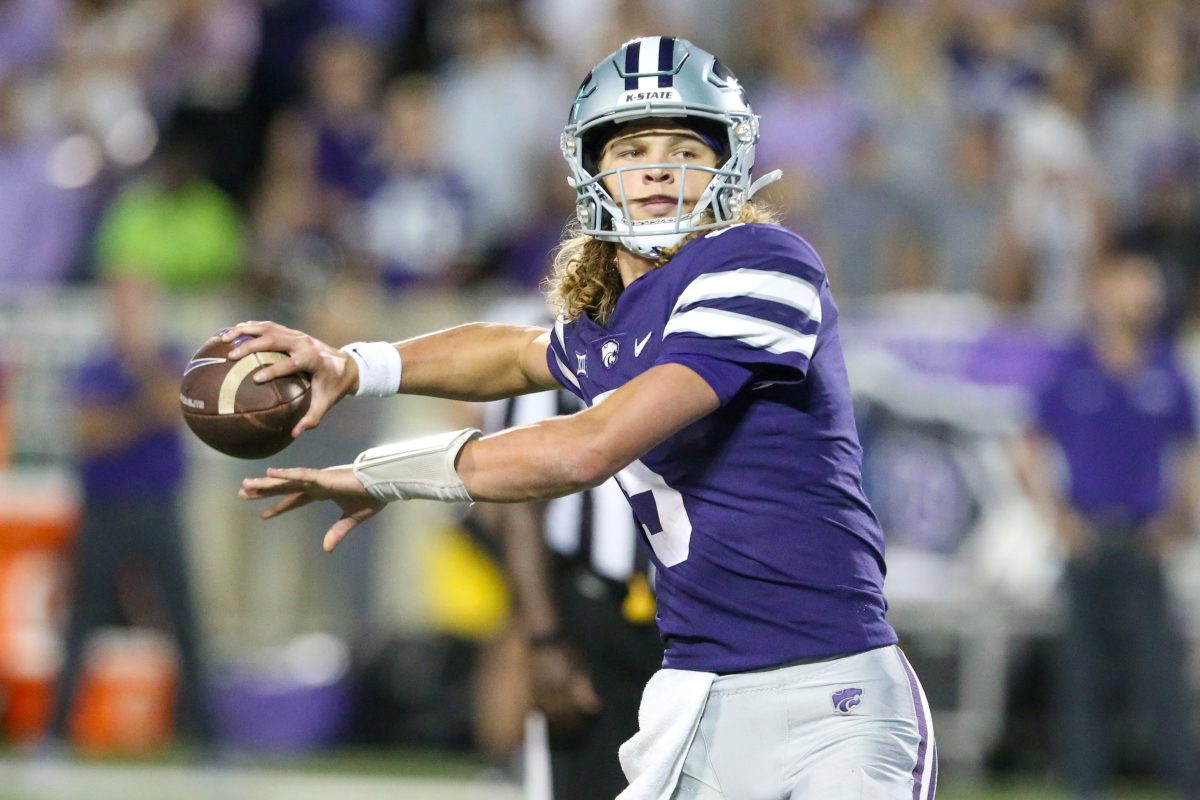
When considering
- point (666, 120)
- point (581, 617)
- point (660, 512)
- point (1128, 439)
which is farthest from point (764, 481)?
point (1128, 439)

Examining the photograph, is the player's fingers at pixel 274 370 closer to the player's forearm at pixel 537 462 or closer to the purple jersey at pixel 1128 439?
the player's forearm at pixel 537 462

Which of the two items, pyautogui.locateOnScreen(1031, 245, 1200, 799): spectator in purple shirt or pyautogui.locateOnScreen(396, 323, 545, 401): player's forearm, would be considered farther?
pyautogui.locateOnScreen(1031, 245, 1200, 799): spectator in purple shirt

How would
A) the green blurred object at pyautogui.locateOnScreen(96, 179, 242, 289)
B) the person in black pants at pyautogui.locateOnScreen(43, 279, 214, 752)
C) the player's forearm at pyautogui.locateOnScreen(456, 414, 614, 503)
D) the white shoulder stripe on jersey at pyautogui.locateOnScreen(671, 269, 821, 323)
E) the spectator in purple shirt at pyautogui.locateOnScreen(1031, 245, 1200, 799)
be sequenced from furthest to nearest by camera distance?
the green blurred object at pyautogui.locateOnScreen(96, 179, 242, 289), the person in black pants at pyautogui.locateOnScreen(43, 279, 214, 752), the spectator in purple shirt at pyautogui.locateOnScreen(1031, 245, 1200, 799), the white shoulder stripe on jersey at pyautogui.locateOnScreen(671, 269, 821, 323), the player's forearm at pyautogui.locateOnScreen(456, 414, 614, 503)

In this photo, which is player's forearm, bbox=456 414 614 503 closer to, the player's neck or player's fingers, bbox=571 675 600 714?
the player's neck

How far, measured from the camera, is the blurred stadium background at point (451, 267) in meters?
8.75

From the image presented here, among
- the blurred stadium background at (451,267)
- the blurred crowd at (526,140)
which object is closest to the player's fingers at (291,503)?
the blurred stadium background at (451,267)

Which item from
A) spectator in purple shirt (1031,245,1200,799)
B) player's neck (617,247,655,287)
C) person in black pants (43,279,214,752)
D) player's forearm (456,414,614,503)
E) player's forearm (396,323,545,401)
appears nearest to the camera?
player's forearm (456,414,614,503)

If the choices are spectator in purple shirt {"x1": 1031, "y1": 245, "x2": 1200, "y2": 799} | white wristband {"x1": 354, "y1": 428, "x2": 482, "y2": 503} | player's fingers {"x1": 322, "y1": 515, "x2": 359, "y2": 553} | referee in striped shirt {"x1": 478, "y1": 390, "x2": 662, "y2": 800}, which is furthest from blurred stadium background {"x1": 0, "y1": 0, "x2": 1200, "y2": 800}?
white wristband {"x1": 354, "y1": 428, "x2": 482, "y2": 503}

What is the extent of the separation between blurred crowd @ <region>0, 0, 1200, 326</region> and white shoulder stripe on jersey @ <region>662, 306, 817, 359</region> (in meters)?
5.94

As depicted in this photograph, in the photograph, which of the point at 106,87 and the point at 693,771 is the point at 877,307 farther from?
the point at 693,771

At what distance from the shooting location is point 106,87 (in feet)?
35.5

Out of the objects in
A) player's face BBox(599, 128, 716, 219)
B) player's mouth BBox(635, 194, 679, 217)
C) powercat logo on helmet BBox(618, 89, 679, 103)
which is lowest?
player's mouth BBox(635, 194, 679, 217)

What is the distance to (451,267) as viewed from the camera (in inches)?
385

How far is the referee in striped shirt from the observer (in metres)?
4.79
